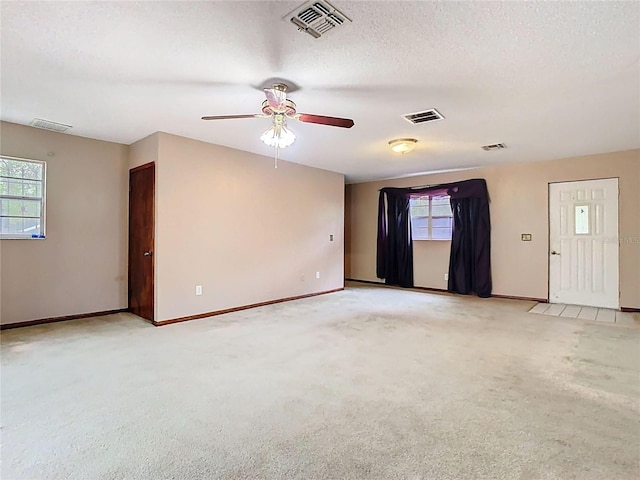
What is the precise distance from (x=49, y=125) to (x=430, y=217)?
6121 millimetres

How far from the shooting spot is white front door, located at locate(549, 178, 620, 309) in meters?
5.14

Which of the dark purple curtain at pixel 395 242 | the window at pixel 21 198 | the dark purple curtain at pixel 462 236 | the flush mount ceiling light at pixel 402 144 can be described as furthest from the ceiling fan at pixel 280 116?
the dark purple curtain at pixel 395 242

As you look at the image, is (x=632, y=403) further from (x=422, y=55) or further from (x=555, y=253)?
(x=555, y=253)

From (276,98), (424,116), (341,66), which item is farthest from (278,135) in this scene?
(424,116)

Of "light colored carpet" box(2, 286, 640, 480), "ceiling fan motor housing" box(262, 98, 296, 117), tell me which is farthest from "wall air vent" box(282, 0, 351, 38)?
"light colored carpet" box(2, 286, 640, 480)

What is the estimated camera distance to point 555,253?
18.4ft

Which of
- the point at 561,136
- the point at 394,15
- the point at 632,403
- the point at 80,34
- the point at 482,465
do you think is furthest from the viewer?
the point at 561,136

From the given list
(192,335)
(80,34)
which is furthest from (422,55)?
(192,335)

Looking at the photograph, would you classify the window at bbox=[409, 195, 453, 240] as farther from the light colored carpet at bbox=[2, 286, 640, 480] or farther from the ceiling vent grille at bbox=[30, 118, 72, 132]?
the ceiling vent grille at bbox=[30, 118, 72, 132]

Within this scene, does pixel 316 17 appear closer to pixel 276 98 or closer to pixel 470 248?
pixel 276 98

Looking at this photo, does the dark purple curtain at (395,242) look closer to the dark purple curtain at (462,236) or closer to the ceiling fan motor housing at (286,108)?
the dark purple curtain at (462,236)

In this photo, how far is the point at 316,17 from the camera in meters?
1.97

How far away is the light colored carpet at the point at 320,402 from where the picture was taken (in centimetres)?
168

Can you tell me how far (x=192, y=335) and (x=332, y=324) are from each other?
1.60m
